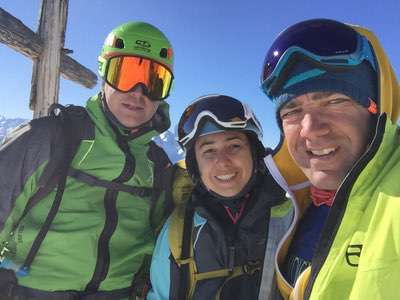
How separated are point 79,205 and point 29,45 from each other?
3465mm

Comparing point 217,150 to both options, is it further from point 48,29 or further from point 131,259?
point 48,29

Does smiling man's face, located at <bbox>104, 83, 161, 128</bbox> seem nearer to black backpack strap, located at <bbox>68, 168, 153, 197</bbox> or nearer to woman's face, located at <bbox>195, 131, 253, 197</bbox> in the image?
black backpack strap, located at <bbox>68, 168, 153, 197</bbox>

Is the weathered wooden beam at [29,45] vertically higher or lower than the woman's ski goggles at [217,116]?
higher

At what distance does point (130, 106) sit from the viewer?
4.00 meters

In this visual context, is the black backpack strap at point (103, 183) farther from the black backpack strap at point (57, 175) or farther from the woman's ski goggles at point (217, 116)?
the woman's ski goggles at point (217, 116)

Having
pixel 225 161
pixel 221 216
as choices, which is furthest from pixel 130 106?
pixel 221 216

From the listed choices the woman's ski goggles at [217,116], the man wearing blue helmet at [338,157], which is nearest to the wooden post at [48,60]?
the woman's ski goggles at [217,116]

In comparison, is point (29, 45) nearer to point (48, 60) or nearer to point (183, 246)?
point (48, 60)

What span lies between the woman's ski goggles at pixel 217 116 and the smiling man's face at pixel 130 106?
498mm

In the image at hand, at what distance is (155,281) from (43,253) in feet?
3.70

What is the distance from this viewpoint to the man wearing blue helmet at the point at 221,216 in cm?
299

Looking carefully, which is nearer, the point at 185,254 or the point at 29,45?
the point at 185,254

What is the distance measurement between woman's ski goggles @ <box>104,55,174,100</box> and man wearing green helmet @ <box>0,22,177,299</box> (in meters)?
0.27

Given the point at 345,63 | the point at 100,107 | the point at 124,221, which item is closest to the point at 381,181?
the point at 345,63
